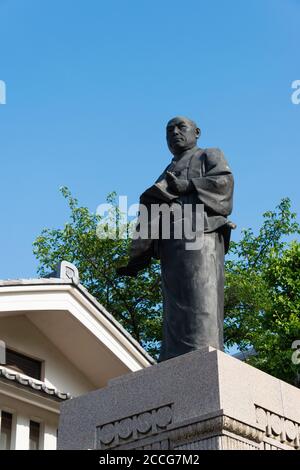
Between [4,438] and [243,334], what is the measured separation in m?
13.1

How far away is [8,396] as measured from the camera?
13.5 meters

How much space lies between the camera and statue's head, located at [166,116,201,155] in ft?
28.7

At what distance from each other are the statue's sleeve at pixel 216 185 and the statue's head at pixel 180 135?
39 cm

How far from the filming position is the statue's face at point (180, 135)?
8.75 meters

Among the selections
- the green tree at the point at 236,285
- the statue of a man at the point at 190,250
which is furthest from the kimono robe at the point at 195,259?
the green tree at the point at 236,285

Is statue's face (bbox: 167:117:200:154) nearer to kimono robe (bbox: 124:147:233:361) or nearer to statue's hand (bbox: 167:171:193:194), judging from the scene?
kimono robe (bbox: 124:147:233:361)

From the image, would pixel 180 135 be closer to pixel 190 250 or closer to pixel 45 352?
pixel 190 250

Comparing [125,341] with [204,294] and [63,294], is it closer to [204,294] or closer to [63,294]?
[63,294]

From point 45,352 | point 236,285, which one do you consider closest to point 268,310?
point 236,285

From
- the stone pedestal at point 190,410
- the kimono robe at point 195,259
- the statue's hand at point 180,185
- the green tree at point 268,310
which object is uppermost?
the green tree at point 268,310

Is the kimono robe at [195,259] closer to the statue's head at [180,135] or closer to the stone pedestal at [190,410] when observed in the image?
the statue's head at [180,135]

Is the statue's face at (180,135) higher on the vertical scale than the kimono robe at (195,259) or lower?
higher
